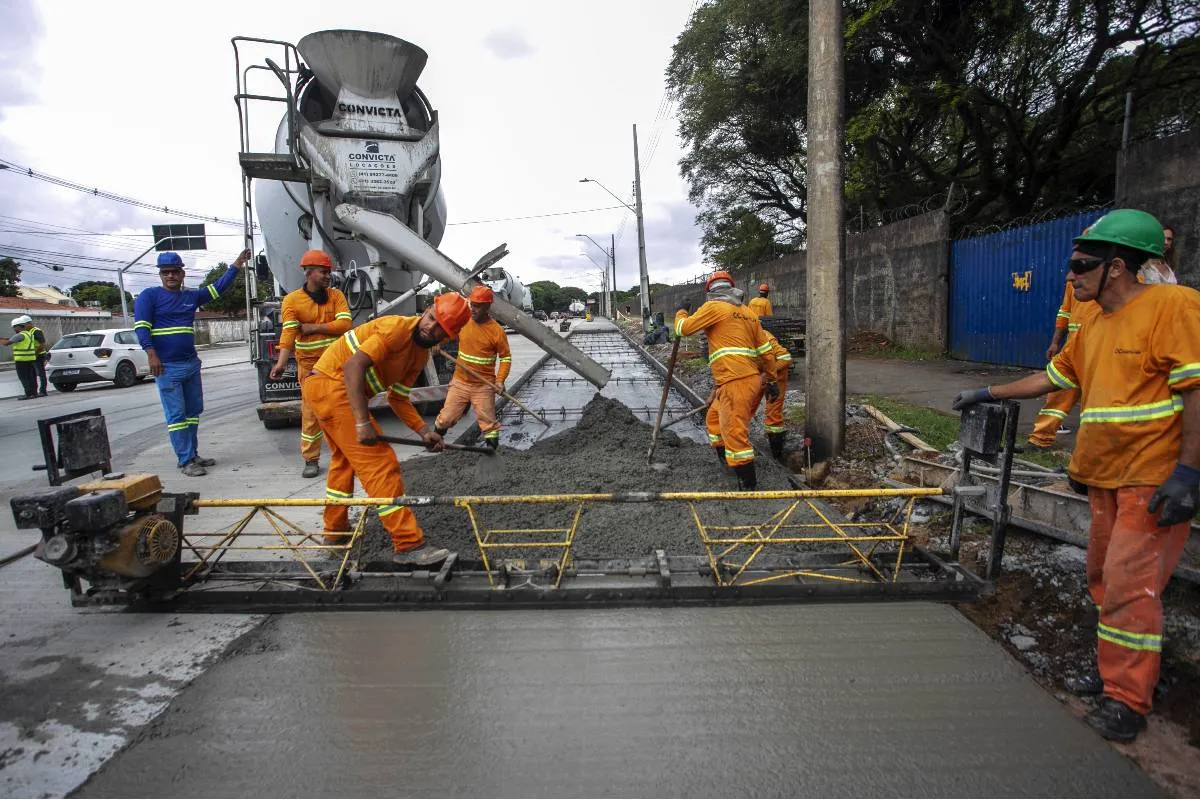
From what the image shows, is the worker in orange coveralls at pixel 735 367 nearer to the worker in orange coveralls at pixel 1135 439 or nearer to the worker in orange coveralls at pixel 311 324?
the worker in orange coveralls at pixel 1135 439

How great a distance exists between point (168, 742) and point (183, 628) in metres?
0.87

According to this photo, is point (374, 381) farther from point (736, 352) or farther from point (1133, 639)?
point (1133, 639)

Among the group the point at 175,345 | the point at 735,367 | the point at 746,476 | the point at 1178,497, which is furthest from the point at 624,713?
the point at 175,345

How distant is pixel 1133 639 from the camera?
83.2 inches

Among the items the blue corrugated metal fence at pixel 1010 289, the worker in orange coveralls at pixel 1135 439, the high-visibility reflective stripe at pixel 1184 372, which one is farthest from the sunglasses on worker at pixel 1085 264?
the blue corrugated metal fence at pixel 1010 289

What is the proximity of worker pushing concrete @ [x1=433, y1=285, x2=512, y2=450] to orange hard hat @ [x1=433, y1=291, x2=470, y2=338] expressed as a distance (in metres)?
2.44

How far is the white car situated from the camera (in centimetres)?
1387

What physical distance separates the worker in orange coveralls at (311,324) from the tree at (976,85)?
37.1 ft

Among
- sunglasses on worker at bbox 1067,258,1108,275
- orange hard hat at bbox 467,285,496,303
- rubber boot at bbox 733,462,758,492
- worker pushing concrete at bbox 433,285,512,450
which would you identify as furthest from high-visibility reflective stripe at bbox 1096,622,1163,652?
Result: orange hard hat at bbox 467,285,496,303

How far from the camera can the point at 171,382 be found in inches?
211

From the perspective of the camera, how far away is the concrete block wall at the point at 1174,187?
7.21m

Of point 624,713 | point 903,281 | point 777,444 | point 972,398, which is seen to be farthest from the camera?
point 903,281

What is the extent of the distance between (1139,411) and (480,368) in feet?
15.2

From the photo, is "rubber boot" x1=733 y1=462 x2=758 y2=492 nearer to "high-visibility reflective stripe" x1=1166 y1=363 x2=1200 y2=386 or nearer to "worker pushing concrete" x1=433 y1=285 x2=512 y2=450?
"worker pushing concrete" x1=433 y1=285 x2=512 y2=450
